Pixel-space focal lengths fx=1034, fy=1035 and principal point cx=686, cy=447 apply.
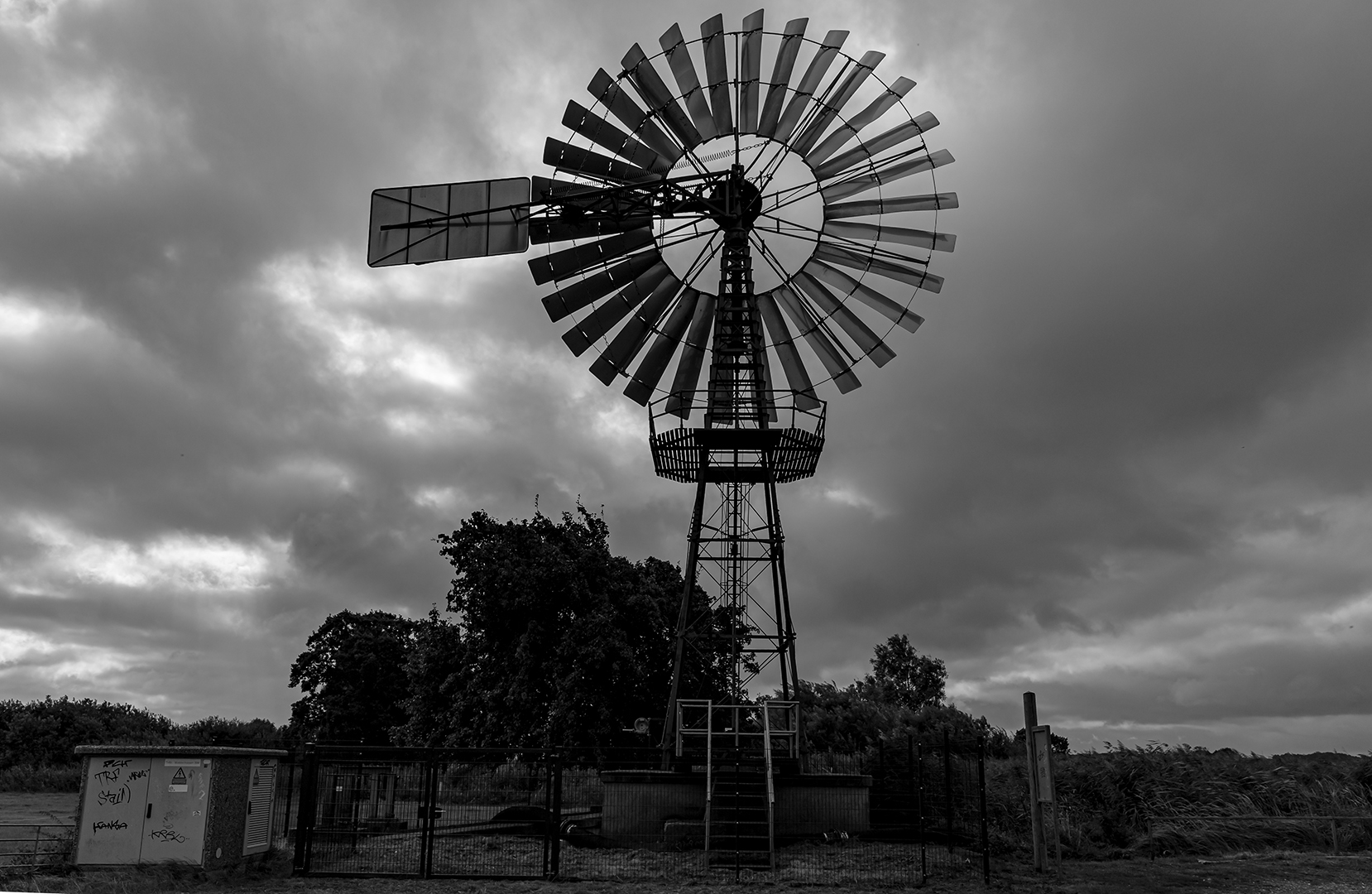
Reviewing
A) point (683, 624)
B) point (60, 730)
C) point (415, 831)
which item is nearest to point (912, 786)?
point (683, 624)

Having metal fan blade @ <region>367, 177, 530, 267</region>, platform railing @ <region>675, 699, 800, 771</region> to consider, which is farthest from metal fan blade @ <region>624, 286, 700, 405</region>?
platform railing @ <region>675, 699, 800, 771</region>

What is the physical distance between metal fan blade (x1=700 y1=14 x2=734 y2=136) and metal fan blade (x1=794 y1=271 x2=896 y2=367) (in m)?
3.92

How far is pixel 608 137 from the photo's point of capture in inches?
852

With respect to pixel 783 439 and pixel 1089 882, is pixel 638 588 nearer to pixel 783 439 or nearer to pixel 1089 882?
pixel 783 439

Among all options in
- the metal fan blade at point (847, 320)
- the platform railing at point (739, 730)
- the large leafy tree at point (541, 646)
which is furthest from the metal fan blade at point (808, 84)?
the large leafy tree at point (541, 646)

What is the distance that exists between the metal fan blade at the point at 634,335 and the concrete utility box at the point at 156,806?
35.8ft

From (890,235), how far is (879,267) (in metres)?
0.71

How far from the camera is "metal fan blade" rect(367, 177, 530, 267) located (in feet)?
60.4

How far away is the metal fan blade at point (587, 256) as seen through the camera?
22.3 meters

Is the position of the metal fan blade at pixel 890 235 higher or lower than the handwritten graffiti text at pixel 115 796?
higher

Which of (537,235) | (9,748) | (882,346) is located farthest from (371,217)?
(9,748)

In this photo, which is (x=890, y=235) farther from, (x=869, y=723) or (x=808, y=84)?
(x=869, y=723)

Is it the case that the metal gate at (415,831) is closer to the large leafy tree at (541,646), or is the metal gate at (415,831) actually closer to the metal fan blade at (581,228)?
the metal fan blade at (581,228)

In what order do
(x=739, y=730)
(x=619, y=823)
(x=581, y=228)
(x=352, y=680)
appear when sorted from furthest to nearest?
1. (x=352, y=680)
2. (x=739, y=730)
3. (x=581, y=228)
4. (x=619, y=823)
